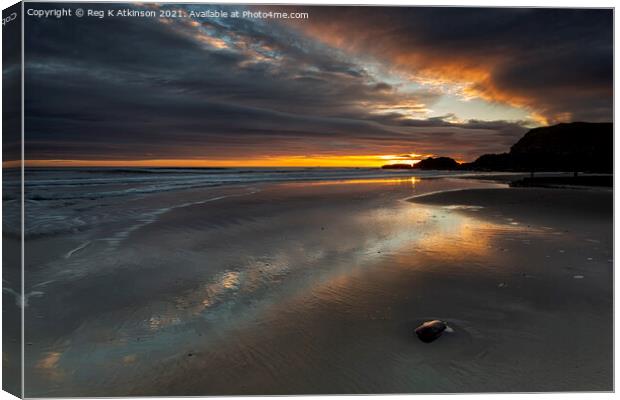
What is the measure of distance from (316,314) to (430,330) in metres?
0.86

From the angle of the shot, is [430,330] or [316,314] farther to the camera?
[316,314]

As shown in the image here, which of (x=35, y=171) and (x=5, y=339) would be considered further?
(x=35, y=171)

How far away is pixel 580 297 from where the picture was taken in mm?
3510

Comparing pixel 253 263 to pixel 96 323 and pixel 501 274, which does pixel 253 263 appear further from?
pixel 501 274

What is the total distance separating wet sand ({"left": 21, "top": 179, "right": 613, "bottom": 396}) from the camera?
2.62 meters

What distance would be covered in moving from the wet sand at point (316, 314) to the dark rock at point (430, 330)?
5cm

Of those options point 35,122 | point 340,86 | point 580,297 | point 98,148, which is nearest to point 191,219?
point 98,148

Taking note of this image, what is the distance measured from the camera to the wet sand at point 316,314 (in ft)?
8.60

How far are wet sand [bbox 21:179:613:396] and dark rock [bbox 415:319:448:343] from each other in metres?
0.05

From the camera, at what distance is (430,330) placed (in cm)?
291

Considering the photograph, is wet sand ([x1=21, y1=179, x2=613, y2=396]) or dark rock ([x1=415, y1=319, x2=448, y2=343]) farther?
dark rock ([x1=415, y1=319, x2=448, y2=343])

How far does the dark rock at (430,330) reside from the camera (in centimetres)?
287

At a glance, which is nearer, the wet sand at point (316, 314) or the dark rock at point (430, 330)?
the wet sand at point (316, 314)

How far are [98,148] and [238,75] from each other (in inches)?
136
